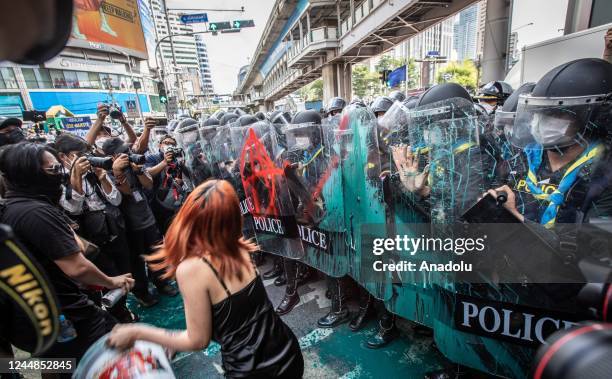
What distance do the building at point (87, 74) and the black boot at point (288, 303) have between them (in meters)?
27.0

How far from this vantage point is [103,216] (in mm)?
2912

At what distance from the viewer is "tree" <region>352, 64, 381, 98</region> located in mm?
51281

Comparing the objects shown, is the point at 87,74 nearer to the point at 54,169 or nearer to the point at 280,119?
the point at 280,119

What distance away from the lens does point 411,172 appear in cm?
198

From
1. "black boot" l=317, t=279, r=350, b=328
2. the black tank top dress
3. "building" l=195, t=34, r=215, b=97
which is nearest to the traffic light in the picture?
"black boot" l=317, t=279, r=350, b=328

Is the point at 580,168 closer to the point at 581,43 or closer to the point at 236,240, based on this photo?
the point at 236,240

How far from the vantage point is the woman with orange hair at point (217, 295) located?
1.37 m

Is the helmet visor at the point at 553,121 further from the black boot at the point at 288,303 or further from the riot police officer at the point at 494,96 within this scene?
the riot police officer at the point at 494,96

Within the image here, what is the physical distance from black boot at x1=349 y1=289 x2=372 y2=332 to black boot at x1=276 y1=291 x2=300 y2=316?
0.73 m

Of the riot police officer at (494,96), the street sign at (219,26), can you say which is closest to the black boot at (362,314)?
the riot police officer at (494,96)

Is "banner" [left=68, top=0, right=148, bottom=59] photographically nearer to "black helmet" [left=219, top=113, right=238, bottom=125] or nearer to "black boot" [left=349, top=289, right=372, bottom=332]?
"black helmet" [left=219, top=113, right=238, bottom=125]

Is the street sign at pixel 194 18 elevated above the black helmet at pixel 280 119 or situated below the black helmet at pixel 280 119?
above

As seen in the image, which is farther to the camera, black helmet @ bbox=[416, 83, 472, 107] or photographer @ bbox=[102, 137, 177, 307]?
photographer @ bbox=[102, 137, 177, 307]

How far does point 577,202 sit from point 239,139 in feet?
9.73
